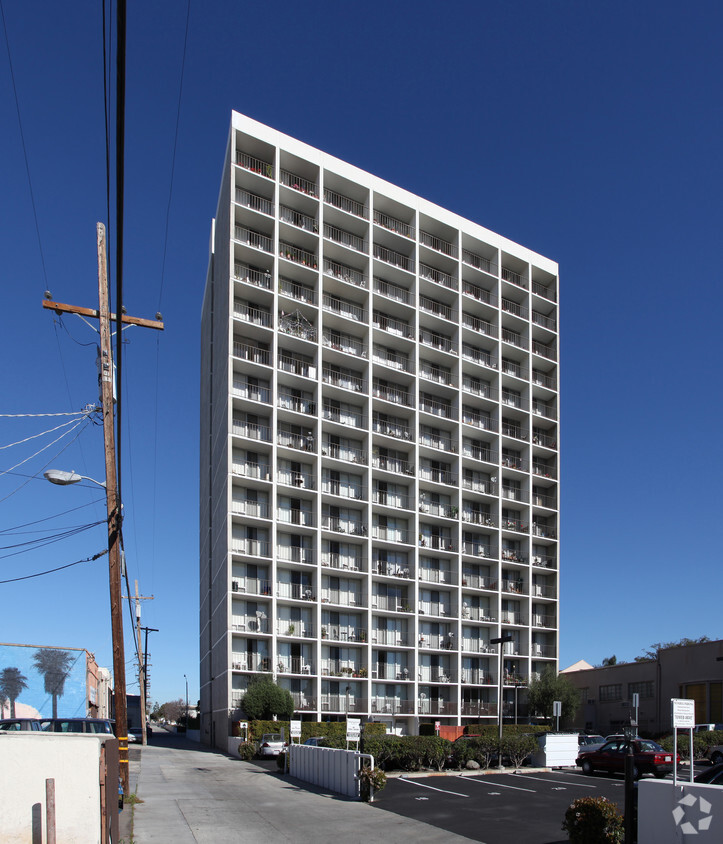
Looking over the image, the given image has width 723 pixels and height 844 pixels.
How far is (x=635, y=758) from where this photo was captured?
2831 centimetres

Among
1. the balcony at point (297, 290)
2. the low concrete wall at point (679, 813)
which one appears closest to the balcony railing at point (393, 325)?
the balcony at point (297, 290)

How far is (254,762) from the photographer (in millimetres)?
39281

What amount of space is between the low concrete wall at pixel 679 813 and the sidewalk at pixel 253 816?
4.49 meters

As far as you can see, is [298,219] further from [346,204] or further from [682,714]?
[682,714]

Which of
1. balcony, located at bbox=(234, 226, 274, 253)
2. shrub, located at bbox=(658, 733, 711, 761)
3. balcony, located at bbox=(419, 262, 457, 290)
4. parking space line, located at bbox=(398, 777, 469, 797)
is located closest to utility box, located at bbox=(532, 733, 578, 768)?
shrub, located at bbox=(658, 733, 711, 761)

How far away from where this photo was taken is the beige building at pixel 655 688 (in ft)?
163

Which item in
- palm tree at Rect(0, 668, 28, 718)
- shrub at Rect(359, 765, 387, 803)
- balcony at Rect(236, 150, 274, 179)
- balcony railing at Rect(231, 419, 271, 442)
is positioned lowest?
palm tree at Rect(0, 668, 28, 718)

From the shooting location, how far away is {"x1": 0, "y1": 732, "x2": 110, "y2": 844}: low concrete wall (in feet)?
35.8

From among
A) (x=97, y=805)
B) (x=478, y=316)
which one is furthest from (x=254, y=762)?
(x=478, y=316)

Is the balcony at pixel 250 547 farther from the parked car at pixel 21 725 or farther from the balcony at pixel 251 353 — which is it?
the parked car at pixel 21 725

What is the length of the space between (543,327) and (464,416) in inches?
430

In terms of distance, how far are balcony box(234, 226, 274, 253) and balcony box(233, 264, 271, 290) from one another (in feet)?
4.65

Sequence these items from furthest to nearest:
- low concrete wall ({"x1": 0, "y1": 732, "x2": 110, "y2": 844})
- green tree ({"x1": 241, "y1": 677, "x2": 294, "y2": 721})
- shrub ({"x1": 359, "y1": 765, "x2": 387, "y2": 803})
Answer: green tree ({"x1": 241, "y1": 677, "x2": 294, "y2": 721}) < shrub ({"x1": 359, "y1": 765, "x2": 387, "y2": 803}) < low concrete wall ({"x1": 0, "y1": 732, "x2": 110, "y2": 844})

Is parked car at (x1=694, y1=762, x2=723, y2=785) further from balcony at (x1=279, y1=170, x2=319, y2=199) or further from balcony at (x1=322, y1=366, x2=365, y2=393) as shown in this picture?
balcony at (x1=279, y1=170, x2=319, y2=199)
